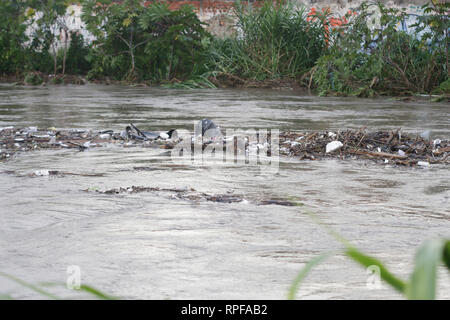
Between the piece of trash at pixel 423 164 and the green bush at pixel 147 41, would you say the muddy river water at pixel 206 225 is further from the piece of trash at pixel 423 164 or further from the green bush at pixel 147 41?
the green bush at pixel 147 41

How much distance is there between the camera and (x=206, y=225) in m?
2.92

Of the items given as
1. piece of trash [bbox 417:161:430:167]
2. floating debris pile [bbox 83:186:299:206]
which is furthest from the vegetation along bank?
floating debris pile [bbox 83:186:299:206]

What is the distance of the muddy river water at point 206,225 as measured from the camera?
2.14m

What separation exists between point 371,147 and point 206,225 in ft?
8.27

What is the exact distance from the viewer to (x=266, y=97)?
10.3m

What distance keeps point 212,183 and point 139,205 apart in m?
0.70

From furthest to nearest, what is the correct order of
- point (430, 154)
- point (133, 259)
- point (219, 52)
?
point (219, 52)
point (430, 154)
point (133, 259)

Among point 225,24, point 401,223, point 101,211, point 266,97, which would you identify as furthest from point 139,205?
point 225,24

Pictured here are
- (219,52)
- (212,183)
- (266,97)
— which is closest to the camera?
(212,183)

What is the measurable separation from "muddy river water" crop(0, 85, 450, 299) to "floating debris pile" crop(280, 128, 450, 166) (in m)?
0.23

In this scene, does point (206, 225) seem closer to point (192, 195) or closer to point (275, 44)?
point (192, 195)

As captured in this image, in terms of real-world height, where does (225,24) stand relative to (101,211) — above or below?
above

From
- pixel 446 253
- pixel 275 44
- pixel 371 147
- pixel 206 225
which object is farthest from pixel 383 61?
pixel 446 253
